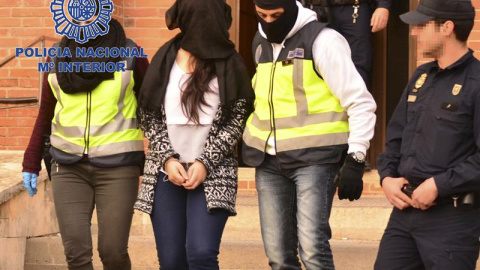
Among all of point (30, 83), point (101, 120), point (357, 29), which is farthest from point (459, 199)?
point (30, 83)

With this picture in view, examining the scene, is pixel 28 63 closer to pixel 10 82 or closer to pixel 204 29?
pixel 10 82

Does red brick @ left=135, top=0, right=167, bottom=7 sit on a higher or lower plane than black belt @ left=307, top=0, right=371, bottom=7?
lower

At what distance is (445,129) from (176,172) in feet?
4.52

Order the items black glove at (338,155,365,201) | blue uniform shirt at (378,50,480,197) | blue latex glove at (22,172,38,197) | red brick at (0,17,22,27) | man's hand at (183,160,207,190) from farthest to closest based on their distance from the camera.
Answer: red brick at (0,17,22,27), blue latex glove at (22,172,38,197), man's hand at (183,160,207,190), black glove at (338,155,365,201), blue uniform shirt at (378,50,480,197)

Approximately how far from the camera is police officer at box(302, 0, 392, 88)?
6.75 meters

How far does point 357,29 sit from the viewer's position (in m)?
6.86

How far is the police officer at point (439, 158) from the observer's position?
4.35 m

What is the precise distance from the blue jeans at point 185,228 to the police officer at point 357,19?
7.31ft

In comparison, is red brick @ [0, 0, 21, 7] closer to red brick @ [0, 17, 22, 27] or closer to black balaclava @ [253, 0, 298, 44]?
red brick @ [0, 17, 22, 27]

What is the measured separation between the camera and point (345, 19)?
6836 millimetres

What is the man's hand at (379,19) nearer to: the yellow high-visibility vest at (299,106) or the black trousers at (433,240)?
the yellow high-visibility vest at (299,106)

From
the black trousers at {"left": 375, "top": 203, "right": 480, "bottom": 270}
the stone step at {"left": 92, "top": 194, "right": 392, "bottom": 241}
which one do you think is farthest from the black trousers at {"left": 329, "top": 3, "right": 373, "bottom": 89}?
the black trousers at {"left": 375, "top": 203, "right": 480, "bottom": 270}

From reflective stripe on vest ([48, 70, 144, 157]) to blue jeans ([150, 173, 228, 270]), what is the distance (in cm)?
48

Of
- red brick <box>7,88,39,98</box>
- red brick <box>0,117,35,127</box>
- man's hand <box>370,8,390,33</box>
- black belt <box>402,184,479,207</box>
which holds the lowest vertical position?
red brick <box>0,117,35,127</box>
